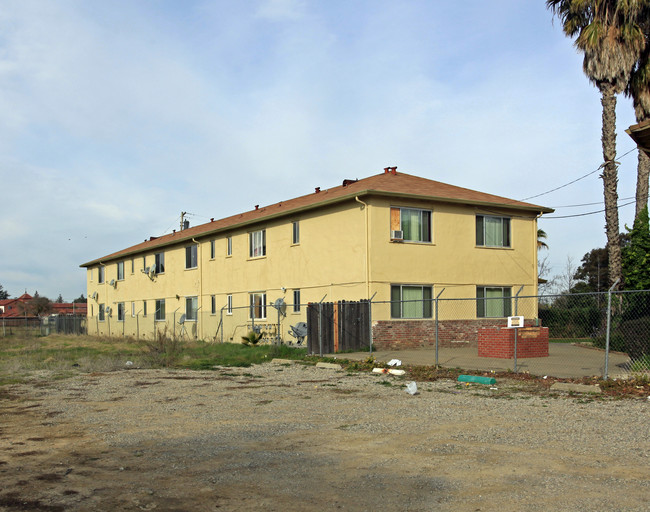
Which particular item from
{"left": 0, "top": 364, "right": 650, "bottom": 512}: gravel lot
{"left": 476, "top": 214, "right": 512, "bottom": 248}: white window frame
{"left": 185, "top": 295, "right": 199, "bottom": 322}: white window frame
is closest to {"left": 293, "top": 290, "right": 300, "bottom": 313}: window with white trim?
{"left": 476, "top": 214, "right": 512, "bottom": 248}: white window frame

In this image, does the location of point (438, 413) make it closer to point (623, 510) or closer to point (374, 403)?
point (374, 403)

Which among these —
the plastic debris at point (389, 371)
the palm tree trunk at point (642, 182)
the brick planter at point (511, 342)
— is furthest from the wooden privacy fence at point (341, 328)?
the palm tree trunk at point (642, 182)

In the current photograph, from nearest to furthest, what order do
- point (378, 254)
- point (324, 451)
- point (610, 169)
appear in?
1. point (324, 451)
2. point (378, 254)
3. point (610, 169)

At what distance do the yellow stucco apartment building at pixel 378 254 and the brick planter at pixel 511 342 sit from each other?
2242 mm

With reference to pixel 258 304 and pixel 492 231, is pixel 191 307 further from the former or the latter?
pixel 492 231

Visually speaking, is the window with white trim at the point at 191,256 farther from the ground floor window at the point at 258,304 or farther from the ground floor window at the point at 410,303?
the ground floor window at the point at 410,303

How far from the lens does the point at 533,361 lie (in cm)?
1839

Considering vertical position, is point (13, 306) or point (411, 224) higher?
point (411, 224)

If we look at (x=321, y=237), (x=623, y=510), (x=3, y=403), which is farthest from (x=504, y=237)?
(x=623, y=510)

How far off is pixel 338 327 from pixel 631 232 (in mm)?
11362

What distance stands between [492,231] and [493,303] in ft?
9.50

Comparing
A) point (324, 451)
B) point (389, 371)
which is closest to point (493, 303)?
point (389, 371)

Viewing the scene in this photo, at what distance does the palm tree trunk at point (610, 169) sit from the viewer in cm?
2534

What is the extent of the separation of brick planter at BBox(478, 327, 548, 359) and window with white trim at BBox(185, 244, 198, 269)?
65.7 feet
